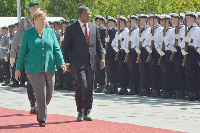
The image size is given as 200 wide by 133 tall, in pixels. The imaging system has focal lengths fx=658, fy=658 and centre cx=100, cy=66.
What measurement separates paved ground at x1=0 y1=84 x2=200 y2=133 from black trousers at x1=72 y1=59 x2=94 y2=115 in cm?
43

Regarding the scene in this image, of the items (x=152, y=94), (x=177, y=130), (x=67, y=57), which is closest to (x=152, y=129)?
(x=177, y=130)

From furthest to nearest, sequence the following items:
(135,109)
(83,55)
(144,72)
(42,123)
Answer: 1. (144,72)
2. (135,109)
3. (83,55)
4. (42,123)

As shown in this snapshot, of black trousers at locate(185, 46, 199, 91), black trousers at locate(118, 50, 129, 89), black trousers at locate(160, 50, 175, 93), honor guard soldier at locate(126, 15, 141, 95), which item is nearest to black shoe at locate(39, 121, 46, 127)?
black trousers at locate(185, 46, 199, 91)

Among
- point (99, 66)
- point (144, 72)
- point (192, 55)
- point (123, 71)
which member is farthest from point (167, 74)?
point (99, 66)

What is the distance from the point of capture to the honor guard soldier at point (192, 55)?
1422cm

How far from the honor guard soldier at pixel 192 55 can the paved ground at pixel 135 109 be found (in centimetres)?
48

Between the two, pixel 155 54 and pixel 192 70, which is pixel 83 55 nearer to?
pixel 192 70

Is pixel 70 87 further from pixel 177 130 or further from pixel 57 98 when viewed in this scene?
pixel 177 130

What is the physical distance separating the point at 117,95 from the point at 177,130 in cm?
680

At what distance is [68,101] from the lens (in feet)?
48.3

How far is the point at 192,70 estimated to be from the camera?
1461 cm

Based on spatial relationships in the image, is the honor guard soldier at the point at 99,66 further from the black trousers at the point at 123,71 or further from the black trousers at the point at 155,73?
the black trousers at the point at 155,73

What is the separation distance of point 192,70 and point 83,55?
4363mm

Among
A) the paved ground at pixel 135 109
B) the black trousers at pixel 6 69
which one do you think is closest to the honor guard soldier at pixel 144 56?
the paved ground at pixel 135 109
